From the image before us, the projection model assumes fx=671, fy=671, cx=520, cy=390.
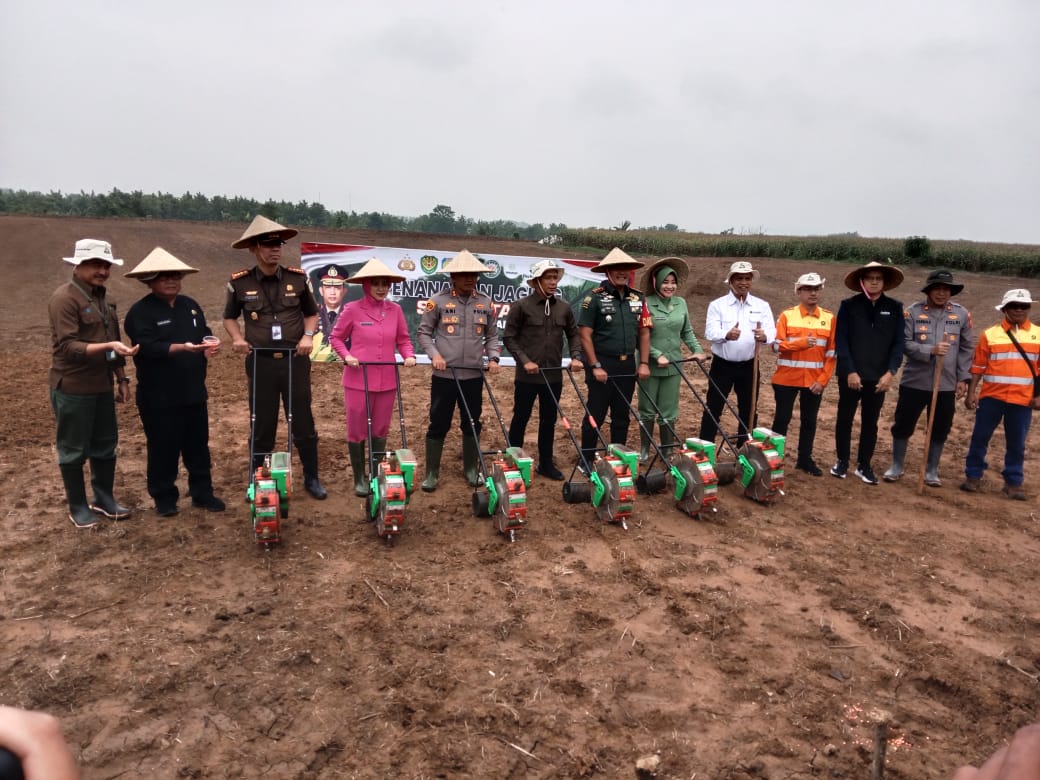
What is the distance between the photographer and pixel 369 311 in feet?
16.7

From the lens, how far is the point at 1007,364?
18.7 feet

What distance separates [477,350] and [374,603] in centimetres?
217

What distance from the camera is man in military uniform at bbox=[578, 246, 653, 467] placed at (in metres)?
5.50

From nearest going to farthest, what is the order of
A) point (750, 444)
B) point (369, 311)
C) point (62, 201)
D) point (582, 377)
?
point (369, 311) → point (750, 444) → point (582, 377) → point (62, 201)

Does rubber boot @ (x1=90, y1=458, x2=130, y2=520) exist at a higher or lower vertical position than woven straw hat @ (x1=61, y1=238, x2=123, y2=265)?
lower

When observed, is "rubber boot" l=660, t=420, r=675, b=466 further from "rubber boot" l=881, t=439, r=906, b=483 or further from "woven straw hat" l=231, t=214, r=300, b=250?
"woven straw hat" l=231, t=214, r=300, b=250

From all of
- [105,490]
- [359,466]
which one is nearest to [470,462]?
[359,466]

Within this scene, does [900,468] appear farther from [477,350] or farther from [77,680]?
[77,680]

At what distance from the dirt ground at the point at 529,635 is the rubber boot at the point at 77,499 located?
0.43ft

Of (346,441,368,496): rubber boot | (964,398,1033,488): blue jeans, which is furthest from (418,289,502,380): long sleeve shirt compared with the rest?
(964,398,1033,488): blue jeans

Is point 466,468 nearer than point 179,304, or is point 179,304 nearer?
point 179,304

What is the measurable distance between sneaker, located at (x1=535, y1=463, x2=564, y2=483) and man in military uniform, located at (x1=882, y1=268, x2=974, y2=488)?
318cm

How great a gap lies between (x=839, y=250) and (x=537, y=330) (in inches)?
1103

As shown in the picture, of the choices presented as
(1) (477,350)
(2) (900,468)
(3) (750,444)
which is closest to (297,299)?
(1) (477,350)
